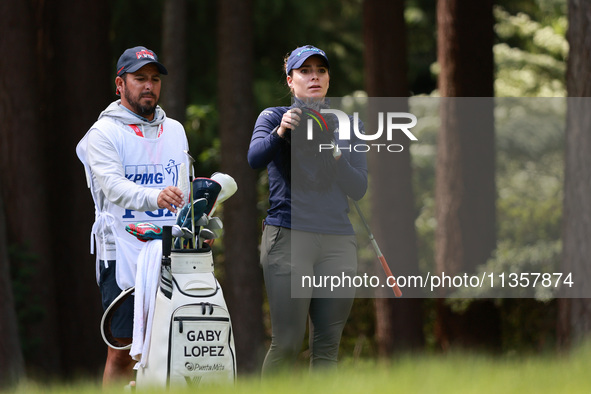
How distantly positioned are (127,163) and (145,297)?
0.76m

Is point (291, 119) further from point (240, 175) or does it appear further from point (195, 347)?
point (240, 175)

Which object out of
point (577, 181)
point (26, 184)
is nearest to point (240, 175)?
point (26, 184)

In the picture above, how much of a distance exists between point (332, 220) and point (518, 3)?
20.6 meters

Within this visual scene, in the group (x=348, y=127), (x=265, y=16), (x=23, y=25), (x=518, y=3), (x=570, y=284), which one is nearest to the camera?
(x=348, y=127)

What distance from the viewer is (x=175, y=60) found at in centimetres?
1338

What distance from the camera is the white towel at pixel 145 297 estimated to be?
5238 mm

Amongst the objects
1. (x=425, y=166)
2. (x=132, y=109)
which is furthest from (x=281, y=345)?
(x=425, y=166)

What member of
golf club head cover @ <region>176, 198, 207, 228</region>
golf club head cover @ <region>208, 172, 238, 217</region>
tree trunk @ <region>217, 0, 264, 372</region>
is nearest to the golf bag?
golf club head cover @ <region>176, 198, 207, 228</region>

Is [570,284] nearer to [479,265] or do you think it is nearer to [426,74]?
[479,265]

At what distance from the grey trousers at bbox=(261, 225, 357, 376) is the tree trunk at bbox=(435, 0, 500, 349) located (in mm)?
7694

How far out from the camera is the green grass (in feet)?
15.8

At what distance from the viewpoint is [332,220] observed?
5355mm

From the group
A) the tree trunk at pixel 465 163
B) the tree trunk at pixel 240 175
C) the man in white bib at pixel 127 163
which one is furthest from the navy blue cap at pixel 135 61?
the tree trunk at pixel 465 163

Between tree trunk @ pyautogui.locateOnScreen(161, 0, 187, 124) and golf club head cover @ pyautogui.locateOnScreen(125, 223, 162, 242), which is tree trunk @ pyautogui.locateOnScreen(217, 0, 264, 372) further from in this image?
golf club head cover @ pyautogui.locateOnScreen(125, 223, 162, 242)
